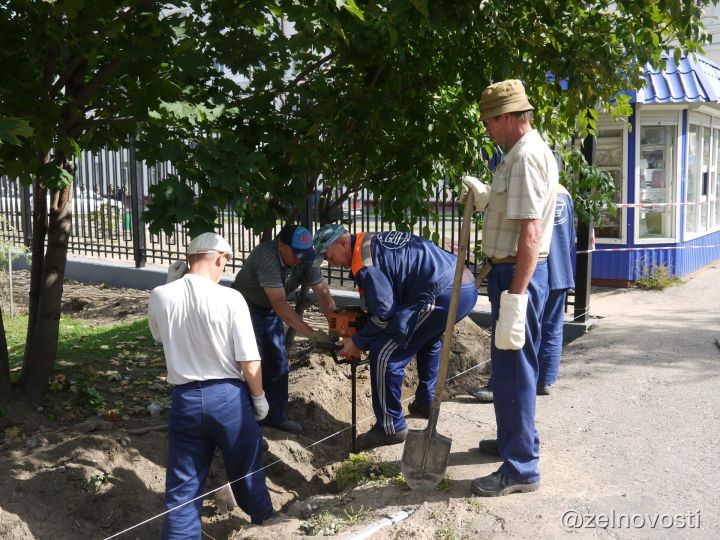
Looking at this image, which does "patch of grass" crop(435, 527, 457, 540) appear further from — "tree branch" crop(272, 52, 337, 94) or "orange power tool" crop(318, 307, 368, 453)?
"tree branch" crop(272, 52, 337, 94)

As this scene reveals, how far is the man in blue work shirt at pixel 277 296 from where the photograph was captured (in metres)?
5.09

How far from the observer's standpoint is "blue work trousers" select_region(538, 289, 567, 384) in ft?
18.6

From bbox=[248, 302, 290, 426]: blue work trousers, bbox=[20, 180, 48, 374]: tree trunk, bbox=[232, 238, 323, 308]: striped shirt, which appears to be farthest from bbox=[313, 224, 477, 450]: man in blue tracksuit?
bbox=[20, 180, 48, 374]: tree trunk

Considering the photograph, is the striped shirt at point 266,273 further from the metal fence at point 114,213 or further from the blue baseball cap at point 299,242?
the metal fence at point 114,213

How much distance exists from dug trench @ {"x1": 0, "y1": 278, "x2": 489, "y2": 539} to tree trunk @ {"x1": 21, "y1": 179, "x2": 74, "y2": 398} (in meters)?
0.26

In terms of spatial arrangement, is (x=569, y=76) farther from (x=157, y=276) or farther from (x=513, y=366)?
(x=157, y=276)

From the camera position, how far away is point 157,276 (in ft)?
39.4

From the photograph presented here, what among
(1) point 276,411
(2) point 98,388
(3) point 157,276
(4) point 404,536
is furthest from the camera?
(3) point 157,276

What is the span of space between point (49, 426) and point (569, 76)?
4.60 m

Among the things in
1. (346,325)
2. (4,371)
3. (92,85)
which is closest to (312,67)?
(92,85)

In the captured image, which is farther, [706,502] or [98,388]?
[98,388]

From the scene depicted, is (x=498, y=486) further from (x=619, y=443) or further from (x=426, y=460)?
(x=619, y=443)

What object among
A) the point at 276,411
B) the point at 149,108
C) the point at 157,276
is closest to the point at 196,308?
the point at 149,108

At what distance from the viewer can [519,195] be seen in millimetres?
3744
